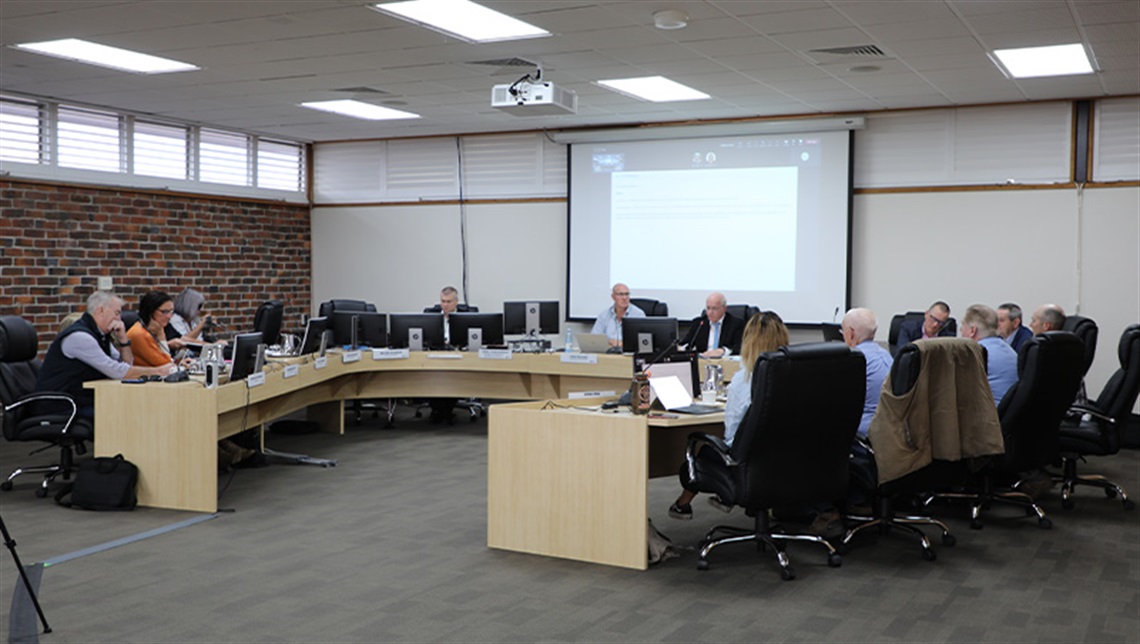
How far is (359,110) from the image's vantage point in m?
10.7

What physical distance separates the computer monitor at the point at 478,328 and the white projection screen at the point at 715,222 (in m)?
2.58

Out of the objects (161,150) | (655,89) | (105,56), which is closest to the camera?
(105,56)

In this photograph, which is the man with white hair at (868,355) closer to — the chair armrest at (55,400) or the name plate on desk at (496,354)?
the name plate on desk at (496,354)

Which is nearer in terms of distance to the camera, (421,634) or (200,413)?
(421,634)

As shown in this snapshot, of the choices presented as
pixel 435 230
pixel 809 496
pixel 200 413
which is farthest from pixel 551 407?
pixel 435 230

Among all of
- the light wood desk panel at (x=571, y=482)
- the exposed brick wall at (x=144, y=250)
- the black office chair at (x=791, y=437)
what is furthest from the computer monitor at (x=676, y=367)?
the exposed brick wall at (x=144, y=250)

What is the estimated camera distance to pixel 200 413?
620cm

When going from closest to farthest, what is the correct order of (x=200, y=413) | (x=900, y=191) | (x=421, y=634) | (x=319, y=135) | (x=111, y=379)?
(x=421, y=634)
(x=200, y=413)
(x=111, y=379)
(x=900, y=191)
(x=319, y=135)

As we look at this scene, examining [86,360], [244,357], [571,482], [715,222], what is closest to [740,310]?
[715,222]

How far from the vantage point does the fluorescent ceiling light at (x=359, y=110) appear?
10.3 metres

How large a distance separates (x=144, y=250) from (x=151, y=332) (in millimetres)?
3899

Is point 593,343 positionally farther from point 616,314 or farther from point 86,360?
point 86,360

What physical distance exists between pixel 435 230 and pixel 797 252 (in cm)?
454

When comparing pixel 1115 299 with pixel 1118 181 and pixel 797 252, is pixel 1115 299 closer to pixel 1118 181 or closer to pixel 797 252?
pixel 1118 181
